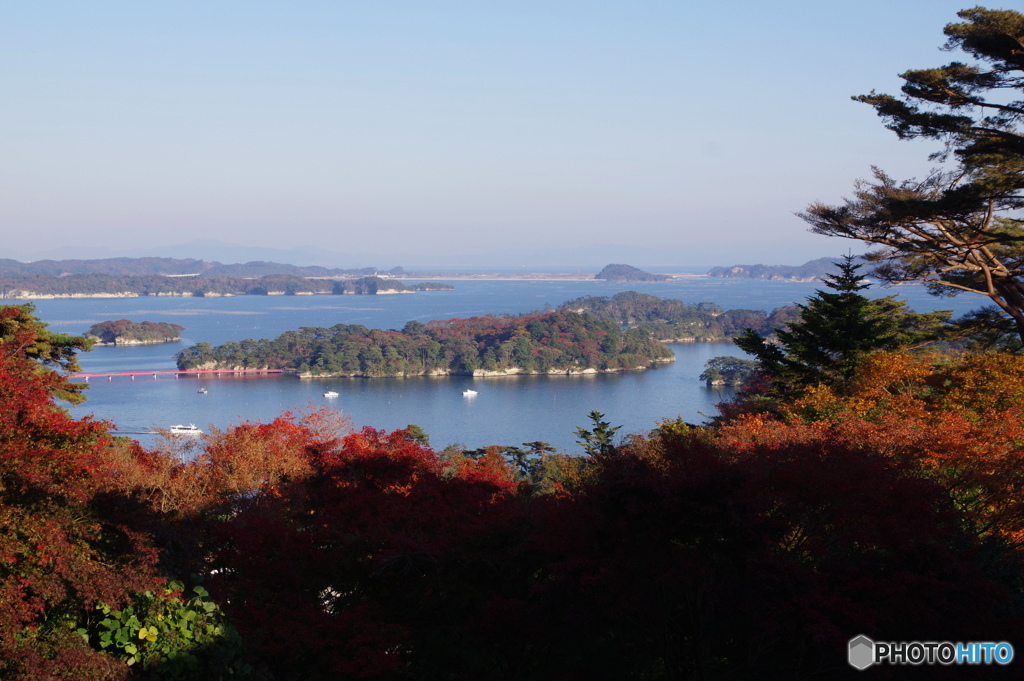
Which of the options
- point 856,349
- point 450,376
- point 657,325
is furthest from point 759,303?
point 856,349

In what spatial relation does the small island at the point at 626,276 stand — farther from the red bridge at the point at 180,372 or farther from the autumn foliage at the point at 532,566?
the autumn foliage at the point at 532,566

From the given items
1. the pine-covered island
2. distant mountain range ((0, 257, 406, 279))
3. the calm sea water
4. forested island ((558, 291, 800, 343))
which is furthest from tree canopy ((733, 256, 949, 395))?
distant mountain range ((0, 257, 406, 279))

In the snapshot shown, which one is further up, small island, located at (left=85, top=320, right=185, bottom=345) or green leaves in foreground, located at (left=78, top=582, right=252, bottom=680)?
green leaves in foreground, located at (left=78, top=582, right=252, bottom=680)


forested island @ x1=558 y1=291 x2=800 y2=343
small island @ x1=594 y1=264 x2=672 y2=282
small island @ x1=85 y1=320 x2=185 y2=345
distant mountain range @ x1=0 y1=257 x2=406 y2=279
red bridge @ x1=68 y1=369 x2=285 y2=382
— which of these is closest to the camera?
red bridge @ x1=68 y1=369 x2=285 y2=382

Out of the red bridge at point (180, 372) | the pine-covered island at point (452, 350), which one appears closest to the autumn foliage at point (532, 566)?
the red bridge at point (180, 372)

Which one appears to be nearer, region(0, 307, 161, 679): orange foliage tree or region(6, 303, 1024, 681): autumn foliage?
region(0, 307, 161, 679): orange foliage tree

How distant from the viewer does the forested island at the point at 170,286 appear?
103812 mm

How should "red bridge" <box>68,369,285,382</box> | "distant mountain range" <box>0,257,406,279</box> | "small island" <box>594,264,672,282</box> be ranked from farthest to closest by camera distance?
"small island" <box>594,264,672,282</box>
"distant mountain range" <box>0,257,406,279</box>
"red bridge" <box>68,369,285,382</box>

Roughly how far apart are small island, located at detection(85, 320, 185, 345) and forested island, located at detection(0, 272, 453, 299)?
102ft

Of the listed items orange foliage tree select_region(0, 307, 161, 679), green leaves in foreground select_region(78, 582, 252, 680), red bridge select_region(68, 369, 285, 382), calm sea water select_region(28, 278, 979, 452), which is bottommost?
calm sea water select_region(28, 278, 979, 452)

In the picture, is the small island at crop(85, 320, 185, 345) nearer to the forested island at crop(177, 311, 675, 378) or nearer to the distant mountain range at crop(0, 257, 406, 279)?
the forested island at crop(177, 311, 675, 378)

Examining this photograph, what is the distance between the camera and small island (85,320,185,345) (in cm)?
6719

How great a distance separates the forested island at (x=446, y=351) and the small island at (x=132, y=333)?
430 inches

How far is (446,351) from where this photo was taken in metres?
61.6
